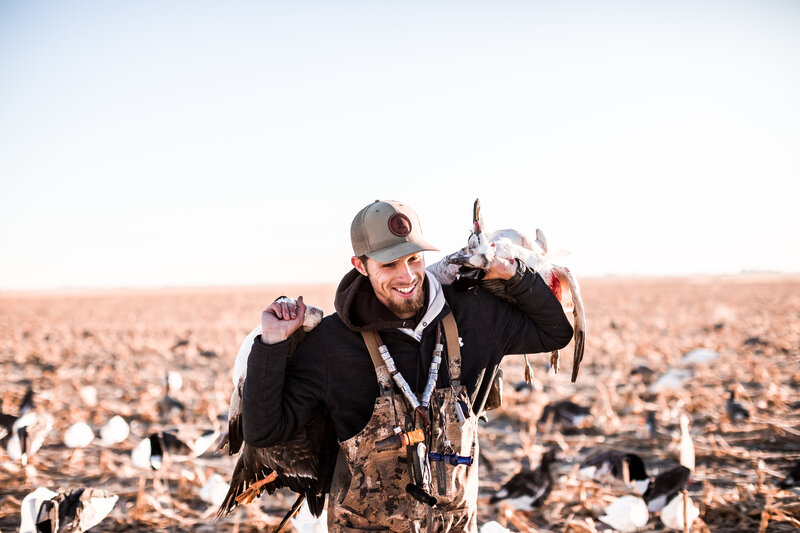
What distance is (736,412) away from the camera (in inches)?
258

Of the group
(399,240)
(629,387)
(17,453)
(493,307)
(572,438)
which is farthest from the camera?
(629,387)

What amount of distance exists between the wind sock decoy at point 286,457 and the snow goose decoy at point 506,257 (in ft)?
2.36

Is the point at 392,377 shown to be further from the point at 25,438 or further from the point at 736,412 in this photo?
the point at 736,412

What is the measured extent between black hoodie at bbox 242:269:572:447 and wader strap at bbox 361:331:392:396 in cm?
5

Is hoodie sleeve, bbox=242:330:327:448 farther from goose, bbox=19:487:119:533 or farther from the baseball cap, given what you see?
goose, bbox=19:487:119:533

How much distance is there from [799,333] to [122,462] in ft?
46.7

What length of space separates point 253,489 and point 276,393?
0.69 meters

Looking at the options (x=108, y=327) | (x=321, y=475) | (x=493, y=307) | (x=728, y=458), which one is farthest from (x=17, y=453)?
(x=108, y=327)

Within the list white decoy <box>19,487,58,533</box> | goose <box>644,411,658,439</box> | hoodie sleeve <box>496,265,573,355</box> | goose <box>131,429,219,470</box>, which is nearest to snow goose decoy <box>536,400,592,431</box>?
goose <box>644,411,658,439</box>

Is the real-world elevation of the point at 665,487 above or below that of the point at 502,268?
below

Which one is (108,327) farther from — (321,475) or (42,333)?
(321,475)

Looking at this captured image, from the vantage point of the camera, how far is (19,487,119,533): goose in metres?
3.32

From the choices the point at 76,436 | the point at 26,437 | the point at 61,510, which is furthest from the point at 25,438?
the point at 61,510

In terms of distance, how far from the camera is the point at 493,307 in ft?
9.30
